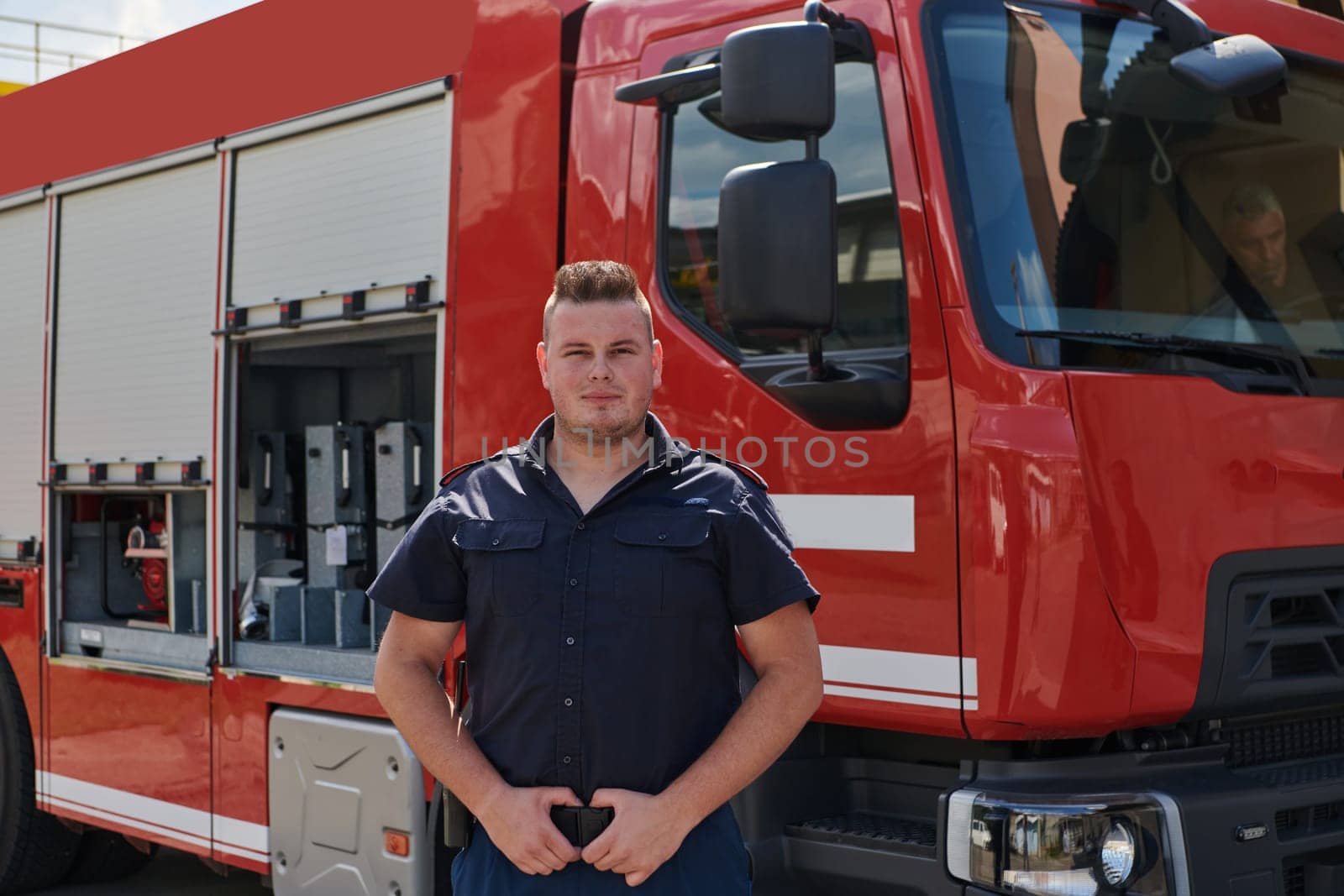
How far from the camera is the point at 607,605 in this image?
234 cm

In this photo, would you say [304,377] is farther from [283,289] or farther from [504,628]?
[504,628]

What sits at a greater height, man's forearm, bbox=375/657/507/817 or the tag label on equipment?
the tag label on equipment

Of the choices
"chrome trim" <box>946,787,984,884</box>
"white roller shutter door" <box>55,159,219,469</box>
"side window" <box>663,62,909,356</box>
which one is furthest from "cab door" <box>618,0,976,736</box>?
"white roller shutter door" <box>55,159,219,469</box>

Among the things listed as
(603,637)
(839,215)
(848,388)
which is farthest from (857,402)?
(603,637)

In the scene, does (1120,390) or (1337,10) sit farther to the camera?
(1337,10)

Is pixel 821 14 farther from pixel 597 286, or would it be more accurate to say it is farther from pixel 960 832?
pixel 960 832

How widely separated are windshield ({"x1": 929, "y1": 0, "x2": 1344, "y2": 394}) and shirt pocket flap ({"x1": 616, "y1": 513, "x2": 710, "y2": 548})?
1.07 metres

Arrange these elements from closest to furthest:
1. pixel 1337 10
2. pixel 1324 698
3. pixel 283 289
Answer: pixel 1324 698 → pixel 1337 10 → pixel 283 289

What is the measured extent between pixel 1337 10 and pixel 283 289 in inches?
121

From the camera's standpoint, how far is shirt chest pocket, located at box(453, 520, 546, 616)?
237cm

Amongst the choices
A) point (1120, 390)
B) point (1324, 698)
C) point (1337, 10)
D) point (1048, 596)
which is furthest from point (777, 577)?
point (1337, 10)

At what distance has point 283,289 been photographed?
4789 millimetres

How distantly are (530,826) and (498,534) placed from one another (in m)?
0.44

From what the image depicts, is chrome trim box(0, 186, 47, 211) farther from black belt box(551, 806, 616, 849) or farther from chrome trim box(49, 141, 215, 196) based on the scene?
black belt box(551, 806, 616, 849)
